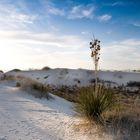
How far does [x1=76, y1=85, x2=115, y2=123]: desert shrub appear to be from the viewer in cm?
723

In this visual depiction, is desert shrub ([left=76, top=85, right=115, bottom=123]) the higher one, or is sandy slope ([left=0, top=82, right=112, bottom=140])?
desert shrub ([left=76, top=85, right=115, bottom=123])

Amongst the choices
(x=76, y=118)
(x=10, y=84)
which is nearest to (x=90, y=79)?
(x=10, y=84)

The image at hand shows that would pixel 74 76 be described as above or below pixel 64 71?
below

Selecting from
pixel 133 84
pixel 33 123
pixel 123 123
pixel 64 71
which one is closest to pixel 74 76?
pixel 64 71

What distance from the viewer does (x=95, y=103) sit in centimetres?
727

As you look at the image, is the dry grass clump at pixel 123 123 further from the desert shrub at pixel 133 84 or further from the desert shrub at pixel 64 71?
the desert shrub at pixel 64 71

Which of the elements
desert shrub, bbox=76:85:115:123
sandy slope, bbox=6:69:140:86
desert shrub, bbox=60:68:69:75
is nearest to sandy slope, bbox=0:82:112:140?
desert shrub, bbox=76:85:115:123

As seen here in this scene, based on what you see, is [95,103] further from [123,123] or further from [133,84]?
[133,84]

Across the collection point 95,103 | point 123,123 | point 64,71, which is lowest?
point 123,123

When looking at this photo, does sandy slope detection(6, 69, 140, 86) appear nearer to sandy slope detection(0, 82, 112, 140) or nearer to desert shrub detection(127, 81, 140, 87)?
desert shrub detection(127, 81, 140, 87)

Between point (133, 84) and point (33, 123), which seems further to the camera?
point (133, 84)

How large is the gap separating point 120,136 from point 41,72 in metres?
19.5

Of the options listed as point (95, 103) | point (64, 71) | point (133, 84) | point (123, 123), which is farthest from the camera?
point (64, 71)

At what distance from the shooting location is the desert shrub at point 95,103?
7.23 metres
